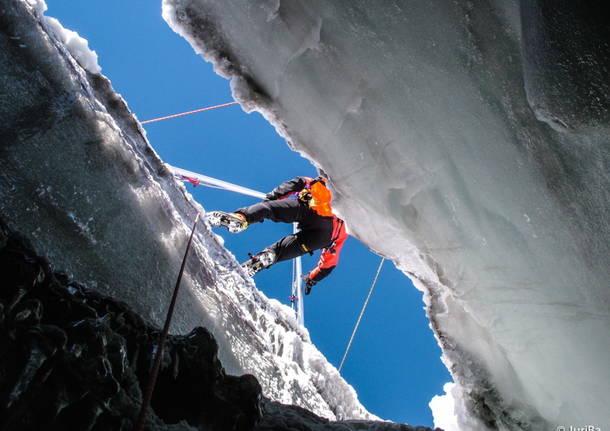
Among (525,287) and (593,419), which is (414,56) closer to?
(525,287)

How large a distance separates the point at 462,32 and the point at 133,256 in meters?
1.79

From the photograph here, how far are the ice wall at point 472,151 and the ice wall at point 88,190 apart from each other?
0.69m

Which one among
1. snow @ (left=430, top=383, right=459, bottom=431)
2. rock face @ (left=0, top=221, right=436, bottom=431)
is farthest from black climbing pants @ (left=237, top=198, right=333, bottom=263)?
rock face @ (left=0, top=221, right=436, bottom=431)

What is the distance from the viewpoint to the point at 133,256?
2068 millimetres

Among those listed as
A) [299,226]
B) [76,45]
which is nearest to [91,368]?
[76,45]

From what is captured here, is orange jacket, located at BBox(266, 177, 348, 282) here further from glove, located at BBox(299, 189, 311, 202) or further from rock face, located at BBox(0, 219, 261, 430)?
rock face, located at BBox(0, 219, 261, 430)

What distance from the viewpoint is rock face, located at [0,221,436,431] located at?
0.87 meters

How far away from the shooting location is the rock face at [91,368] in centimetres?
87

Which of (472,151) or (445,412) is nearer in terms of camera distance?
(472,151)

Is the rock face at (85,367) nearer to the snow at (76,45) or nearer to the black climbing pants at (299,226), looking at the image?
the snow at (76,45)

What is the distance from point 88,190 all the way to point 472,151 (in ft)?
5.97

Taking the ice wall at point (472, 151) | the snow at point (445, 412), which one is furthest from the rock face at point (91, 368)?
the snow at point (445, 412)

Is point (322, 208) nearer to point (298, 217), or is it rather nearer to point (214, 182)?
point (298, 217)

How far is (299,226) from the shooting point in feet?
21.6
